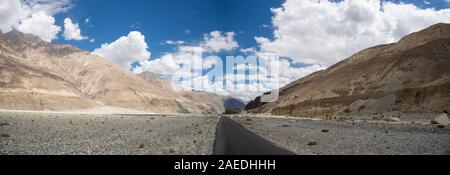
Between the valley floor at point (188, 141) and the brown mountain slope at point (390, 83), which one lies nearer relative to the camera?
the valley floor at point (188, 141)

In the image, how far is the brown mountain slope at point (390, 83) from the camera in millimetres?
83369

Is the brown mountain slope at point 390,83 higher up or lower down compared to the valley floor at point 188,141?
higher up

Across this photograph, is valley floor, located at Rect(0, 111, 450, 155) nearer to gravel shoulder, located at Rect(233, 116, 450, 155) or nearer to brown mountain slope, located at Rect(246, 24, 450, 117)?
gravel shoulder, located at Rect(233, 116, 450, 155)

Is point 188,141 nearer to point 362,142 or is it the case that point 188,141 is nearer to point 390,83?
point 362,142

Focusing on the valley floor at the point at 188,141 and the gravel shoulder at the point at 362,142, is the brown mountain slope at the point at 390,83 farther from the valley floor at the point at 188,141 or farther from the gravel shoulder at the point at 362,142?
the valley floor at the point at 188,141

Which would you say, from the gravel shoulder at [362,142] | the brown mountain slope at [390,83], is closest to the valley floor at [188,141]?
the gravel shoulder at [362,142]

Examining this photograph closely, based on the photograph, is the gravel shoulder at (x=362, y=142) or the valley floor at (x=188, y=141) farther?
the gravel shoulder at (x=362, y=142)

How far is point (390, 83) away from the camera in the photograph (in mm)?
103875

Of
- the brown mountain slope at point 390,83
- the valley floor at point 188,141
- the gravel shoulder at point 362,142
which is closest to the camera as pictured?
the valley floor at point 188,141

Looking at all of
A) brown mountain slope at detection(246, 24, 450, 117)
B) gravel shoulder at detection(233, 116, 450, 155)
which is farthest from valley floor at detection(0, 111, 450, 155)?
brown mountain slope at detection(246, 24, 450, 117)

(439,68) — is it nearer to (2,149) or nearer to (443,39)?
(443,39)

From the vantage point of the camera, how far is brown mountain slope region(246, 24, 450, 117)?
8337cm

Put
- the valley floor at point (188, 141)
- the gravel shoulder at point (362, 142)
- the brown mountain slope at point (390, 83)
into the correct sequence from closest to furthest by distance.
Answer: the valley floor at point (188, 141)
the gravel shoulder at point (362, 142)
the brown mountain slope at point (390, 83)

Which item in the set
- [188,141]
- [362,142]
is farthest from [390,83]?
[188,141]
